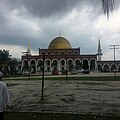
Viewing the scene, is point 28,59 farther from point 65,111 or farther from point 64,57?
point 65,111

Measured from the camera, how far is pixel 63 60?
4400 inches

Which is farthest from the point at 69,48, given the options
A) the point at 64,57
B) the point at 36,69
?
the point at 36,69

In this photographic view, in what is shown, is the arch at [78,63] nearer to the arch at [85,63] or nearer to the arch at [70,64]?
the arch at [85,63]

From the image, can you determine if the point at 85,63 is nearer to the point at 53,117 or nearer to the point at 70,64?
the point at 70,64

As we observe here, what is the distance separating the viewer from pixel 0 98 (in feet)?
19.0

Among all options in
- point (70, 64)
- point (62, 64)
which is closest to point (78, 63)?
point (70, 64)

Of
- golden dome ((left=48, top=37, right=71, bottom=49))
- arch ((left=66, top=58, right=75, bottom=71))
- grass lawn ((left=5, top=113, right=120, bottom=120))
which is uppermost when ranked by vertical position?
golden dome ((left=48, top=37, right=71, bottom=49))

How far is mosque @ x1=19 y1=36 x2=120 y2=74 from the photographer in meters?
110

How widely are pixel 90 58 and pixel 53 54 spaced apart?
52.0ft

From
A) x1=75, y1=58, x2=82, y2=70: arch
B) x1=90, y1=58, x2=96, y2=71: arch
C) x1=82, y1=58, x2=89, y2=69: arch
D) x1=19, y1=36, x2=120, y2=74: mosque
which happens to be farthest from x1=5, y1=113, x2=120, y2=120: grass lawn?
x1=90, y1=58, x2=96, y2=71: arch

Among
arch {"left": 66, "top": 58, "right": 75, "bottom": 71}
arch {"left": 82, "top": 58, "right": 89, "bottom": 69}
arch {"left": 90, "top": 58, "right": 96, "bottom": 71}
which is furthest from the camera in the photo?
arch {"left": 82, "top": 58, "right": 89, "bottom": 69}

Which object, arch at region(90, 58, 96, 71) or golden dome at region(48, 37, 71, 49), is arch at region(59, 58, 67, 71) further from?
arch at region(90, 58, 96, 71)

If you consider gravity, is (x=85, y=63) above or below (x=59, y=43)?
below

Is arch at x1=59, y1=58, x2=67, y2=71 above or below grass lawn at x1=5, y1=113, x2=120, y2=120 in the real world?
above
